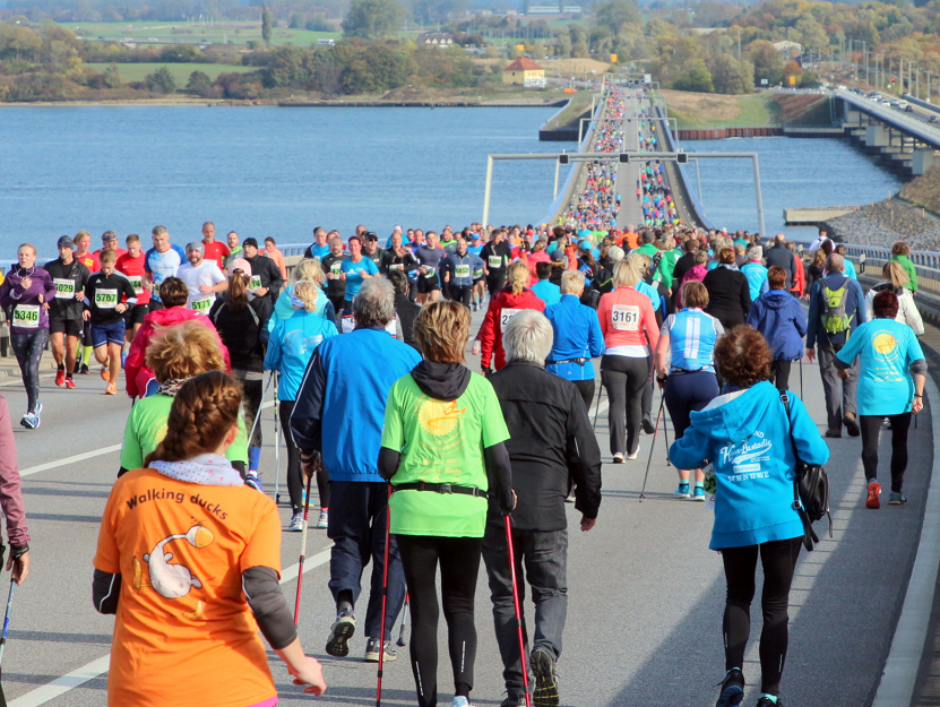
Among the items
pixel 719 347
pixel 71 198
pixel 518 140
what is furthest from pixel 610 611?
pixel 518 140

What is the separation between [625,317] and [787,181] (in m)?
139

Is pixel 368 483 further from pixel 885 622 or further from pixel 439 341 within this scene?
pixel 885 622

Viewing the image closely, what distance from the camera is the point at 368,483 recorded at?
254 inches

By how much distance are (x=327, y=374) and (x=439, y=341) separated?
1.24 m

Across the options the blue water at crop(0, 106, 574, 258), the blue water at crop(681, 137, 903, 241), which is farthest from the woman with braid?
the blue water at crop(681, 137, 903, 241)

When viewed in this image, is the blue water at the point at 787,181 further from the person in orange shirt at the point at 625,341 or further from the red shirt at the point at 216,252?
the person in orange shirt at the point at 625,341

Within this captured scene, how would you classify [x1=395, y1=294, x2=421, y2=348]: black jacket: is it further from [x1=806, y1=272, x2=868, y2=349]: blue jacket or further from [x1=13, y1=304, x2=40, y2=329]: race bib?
[x1=13, y1=304, x2=40, y2=329]: race bib

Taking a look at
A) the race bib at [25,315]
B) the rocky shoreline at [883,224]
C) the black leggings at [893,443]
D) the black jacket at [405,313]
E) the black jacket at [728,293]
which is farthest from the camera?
the rocky shoreline at [883,224]

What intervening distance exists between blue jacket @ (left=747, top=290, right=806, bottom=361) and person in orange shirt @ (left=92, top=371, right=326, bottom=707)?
30.5 ft

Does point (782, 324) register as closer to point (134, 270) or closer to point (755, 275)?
point (755, 275)

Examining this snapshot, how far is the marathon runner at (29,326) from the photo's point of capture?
13820mm

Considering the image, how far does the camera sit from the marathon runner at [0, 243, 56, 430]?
13820 mm

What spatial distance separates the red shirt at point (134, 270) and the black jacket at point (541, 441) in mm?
12675

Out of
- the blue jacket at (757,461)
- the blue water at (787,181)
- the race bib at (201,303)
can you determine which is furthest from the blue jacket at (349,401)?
the blue water at (787,181)
